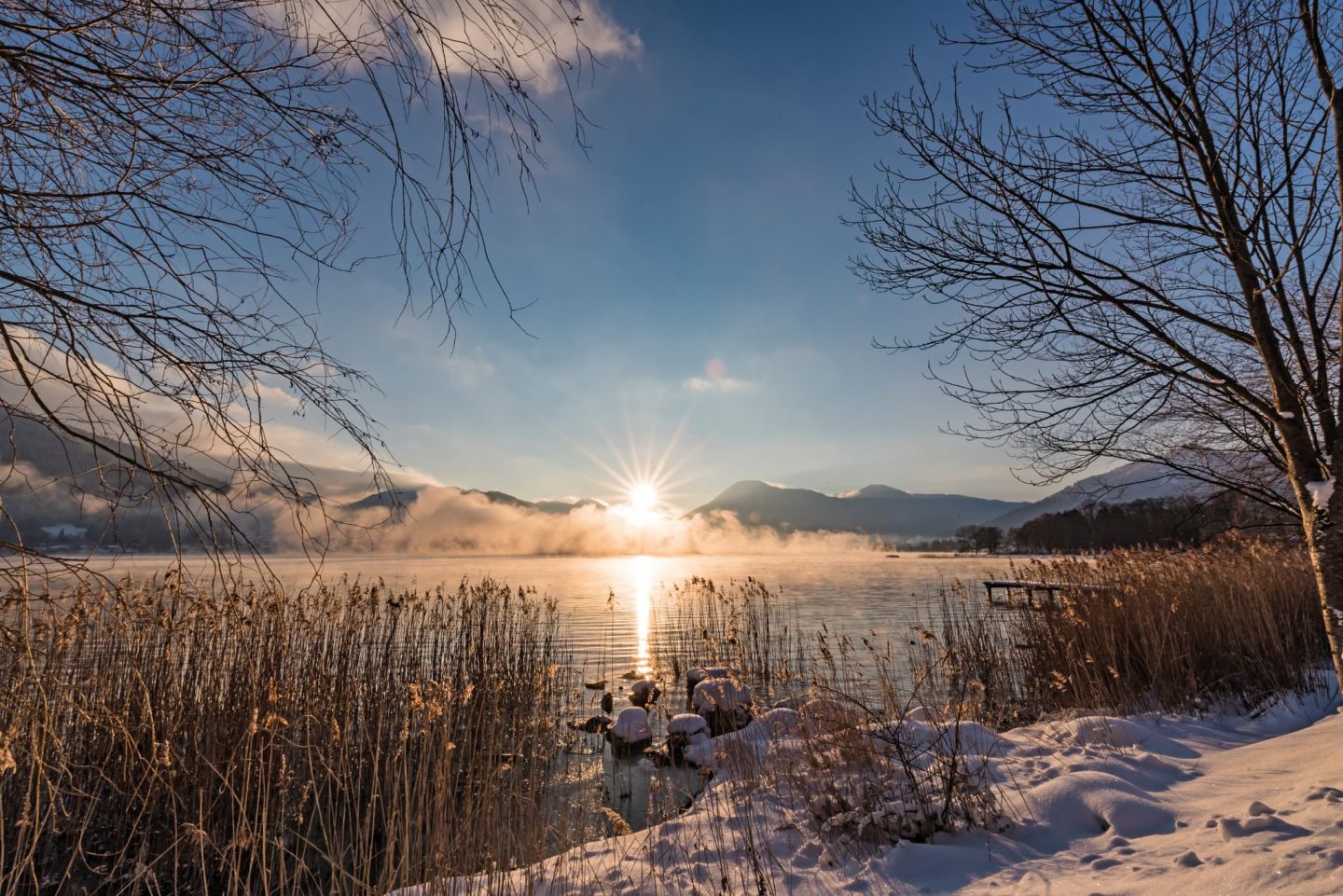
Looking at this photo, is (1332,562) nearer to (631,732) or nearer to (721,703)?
(721,703)

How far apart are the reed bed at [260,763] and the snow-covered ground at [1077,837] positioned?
0.66 m

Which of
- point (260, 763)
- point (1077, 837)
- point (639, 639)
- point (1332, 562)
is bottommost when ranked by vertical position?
point (639, 639)

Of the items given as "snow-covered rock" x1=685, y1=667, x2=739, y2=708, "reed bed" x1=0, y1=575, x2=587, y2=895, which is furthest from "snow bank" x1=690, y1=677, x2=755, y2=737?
"reed bed" x1=0, y1=575, x2=587, y2=895

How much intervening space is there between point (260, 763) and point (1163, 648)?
8.43 meters

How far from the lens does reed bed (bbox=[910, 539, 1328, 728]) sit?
6.52 m

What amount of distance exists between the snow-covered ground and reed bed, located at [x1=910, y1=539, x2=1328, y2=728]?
0.98m

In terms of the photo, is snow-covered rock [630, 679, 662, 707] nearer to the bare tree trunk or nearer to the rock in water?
the rock in water

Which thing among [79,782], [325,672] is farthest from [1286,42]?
[79,782]

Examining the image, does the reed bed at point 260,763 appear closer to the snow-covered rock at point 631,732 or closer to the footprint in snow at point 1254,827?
the snow-covered rock at point 631,732

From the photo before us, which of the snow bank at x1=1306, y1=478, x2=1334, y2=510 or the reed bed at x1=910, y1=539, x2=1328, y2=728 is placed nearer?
the snow bank at x1=1306, y1=478, x2=1334, y2=510

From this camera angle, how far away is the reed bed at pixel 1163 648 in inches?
257

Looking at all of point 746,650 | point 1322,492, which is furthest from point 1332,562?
point 746,650

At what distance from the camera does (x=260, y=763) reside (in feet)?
11.3

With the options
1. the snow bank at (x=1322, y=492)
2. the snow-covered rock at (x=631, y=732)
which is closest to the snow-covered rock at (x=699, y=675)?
the snow-covered rock at (x=631, y=732)
